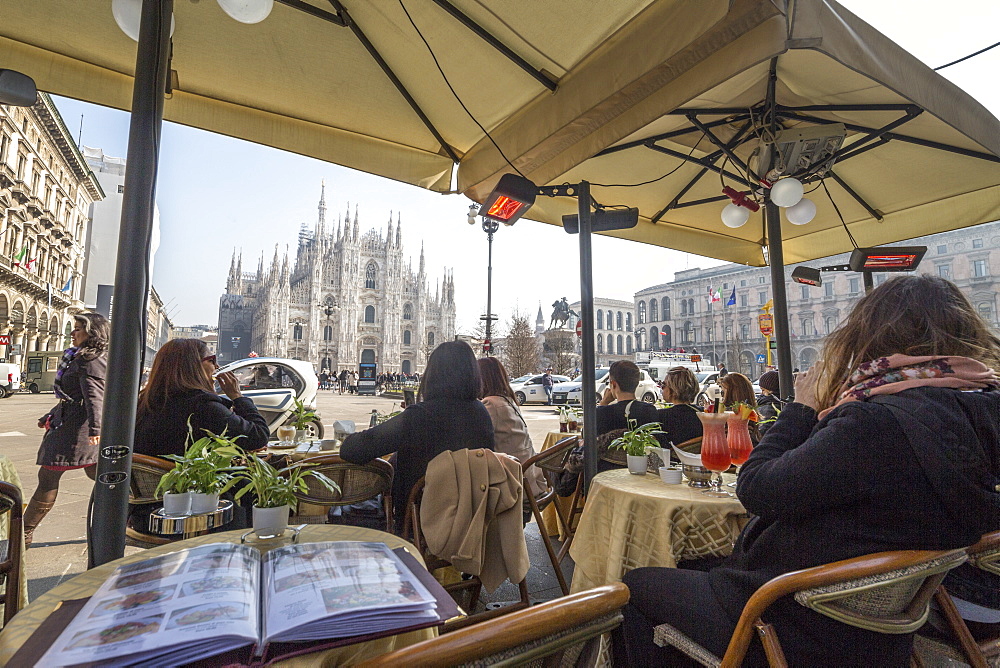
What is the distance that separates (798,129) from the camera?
2.81 m

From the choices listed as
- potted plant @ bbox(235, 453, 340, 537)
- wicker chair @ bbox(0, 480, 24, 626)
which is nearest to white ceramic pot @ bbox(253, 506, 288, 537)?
potted plant @ bbox(235, 453, 340, 537)

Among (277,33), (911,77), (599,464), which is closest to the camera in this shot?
(911,77)

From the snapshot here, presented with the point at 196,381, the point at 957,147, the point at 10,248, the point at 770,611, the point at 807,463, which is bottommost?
the point at 770,611

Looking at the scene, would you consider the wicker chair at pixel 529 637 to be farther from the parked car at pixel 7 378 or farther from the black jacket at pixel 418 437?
the parked car at pixel 7 378

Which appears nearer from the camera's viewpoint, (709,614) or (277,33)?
(709,614)

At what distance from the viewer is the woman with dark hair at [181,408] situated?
231cm

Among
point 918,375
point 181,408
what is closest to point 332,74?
point 181,408

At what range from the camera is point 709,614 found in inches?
49.5

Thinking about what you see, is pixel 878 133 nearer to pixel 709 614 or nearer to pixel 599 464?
pixel 599 464

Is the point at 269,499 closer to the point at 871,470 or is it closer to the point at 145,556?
the point at 145,556

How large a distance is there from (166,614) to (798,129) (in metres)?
3.45

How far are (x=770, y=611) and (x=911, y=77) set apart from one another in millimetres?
2022

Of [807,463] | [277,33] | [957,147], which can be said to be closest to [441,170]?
[277,33]

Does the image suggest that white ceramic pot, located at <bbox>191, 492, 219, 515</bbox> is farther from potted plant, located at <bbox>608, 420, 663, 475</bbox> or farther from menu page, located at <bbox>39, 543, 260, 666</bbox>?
potted plant, located at <bbox>608, 420, 663, 475</bbox>
